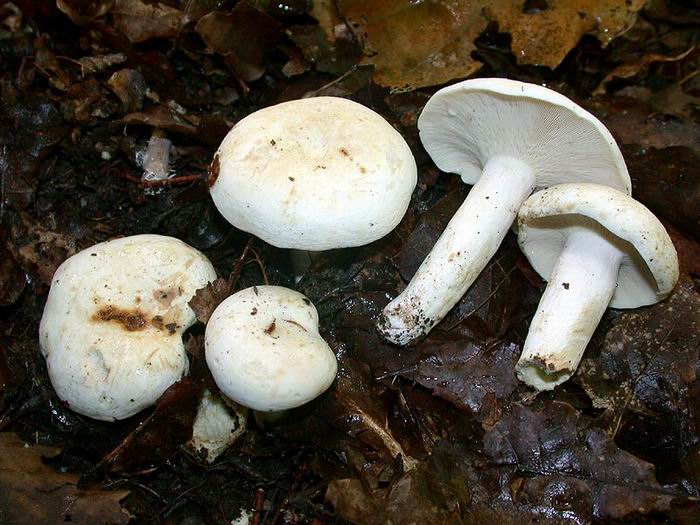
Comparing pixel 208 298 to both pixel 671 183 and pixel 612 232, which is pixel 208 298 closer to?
pixel 612 232

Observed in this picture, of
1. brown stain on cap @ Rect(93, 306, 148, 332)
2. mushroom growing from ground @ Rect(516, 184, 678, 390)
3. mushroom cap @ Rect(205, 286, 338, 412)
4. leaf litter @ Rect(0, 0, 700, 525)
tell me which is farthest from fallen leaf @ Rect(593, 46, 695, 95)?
brown stain on cap @ Rect(93, 306, 148, 332)

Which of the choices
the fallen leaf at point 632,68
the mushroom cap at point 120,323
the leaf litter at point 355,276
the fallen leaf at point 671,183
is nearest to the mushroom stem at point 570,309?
the leaf litter at point 355,276

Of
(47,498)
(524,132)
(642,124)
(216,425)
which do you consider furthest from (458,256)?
(47,498)

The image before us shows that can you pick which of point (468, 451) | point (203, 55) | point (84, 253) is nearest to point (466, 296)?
point (468, 451)

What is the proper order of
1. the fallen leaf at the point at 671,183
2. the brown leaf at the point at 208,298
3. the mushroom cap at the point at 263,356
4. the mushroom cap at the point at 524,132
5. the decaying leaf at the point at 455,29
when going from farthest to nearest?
the decaying leaf at the point at 455,29, the fallen leaf at the point at 671,183, the brown leaf at the point at 208,298, the mushroom cap at the point at 524,132, the mushroom cap at the point at 263,356

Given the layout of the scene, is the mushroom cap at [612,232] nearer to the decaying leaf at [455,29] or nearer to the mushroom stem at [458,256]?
the mushroom stem at [458,256]
